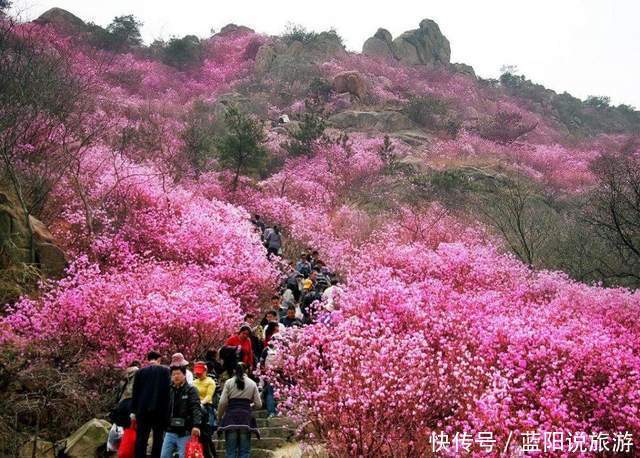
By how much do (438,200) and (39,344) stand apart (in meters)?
20.0

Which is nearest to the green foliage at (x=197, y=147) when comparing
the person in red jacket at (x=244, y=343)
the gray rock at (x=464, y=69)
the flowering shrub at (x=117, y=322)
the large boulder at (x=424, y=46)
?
the flowering shrub at (x=117, y=322)

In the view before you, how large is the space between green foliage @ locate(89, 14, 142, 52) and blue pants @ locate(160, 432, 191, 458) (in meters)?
51.4

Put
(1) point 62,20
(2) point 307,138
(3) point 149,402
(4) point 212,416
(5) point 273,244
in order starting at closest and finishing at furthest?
1. (3) point 149,402
2. (4) point 212,416
3. (5) point 273,244
4. (2) point 307,138
5. (1) point 62,20

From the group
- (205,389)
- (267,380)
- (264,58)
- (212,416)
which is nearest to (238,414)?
(205,389)

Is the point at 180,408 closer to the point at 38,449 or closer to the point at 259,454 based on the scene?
the point at 259,454

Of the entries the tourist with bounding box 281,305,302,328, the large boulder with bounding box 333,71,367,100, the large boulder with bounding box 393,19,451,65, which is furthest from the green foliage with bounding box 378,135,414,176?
the large boulder with bounding box 393,19,451,65

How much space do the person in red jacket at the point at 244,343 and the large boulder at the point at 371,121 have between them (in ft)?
108

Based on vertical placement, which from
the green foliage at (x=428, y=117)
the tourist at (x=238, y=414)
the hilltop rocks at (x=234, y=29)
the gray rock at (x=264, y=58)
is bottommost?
the tourist at (x=238, y=414)

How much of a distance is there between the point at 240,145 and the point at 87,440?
18999 mm

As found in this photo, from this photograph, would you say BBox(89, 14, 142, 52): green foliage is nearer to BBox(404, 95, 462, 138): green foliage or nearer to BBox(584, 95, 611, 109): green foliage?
BBox(404, 95, 462, 138): green foliage

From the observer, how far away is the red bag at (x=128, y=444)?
7531 mm

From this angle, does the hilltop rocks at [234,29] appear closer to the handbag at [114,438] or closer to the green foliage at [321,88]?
the green foliage at [321,88]

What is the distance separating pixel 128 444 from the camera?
7609mm

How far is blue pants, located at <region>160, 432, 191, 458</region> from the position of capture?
7.38 m
